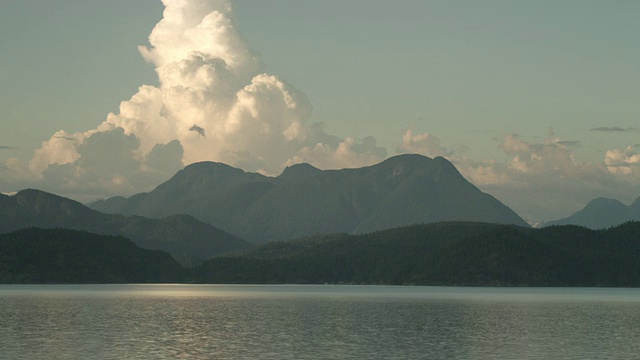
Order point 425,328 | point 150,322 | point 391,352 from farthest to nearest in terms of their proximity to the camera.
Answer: point 150,322 → point 425,328 → point 391,352

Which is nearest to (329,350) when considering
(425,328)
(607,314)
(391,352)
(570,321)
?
(391,352)

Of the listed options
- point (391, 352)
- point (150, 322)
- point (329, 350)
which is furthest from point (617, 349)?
point (150, 322)

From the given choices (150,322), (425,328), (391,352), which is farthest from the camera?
(150,322)

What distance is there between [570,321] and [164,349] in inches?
3515

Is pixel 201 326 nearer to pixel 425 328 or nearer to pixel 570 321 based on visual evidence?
pixel 425 328

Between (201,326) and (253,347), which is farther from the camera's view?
(201,326)

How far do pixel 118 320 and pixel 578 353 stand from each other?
88577 mm

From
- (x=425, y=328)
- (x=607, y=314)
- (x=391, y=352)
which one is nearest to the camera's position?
(x=391, y=352)

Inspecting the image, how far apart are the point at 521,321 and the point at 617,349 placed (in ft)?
185

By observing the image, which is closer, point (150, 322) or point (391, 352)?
point (391, 352)

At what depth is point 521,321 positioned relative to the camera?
537ft

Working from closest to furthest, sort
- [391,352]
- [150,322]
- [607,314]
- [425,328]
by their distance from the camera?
1. [391,352]
2. [425,328]
3. [150,322]
4. [607,314]

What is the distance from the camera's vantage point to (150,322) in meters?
156

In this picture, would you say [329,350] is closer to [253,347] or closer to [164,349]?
[253,347]
